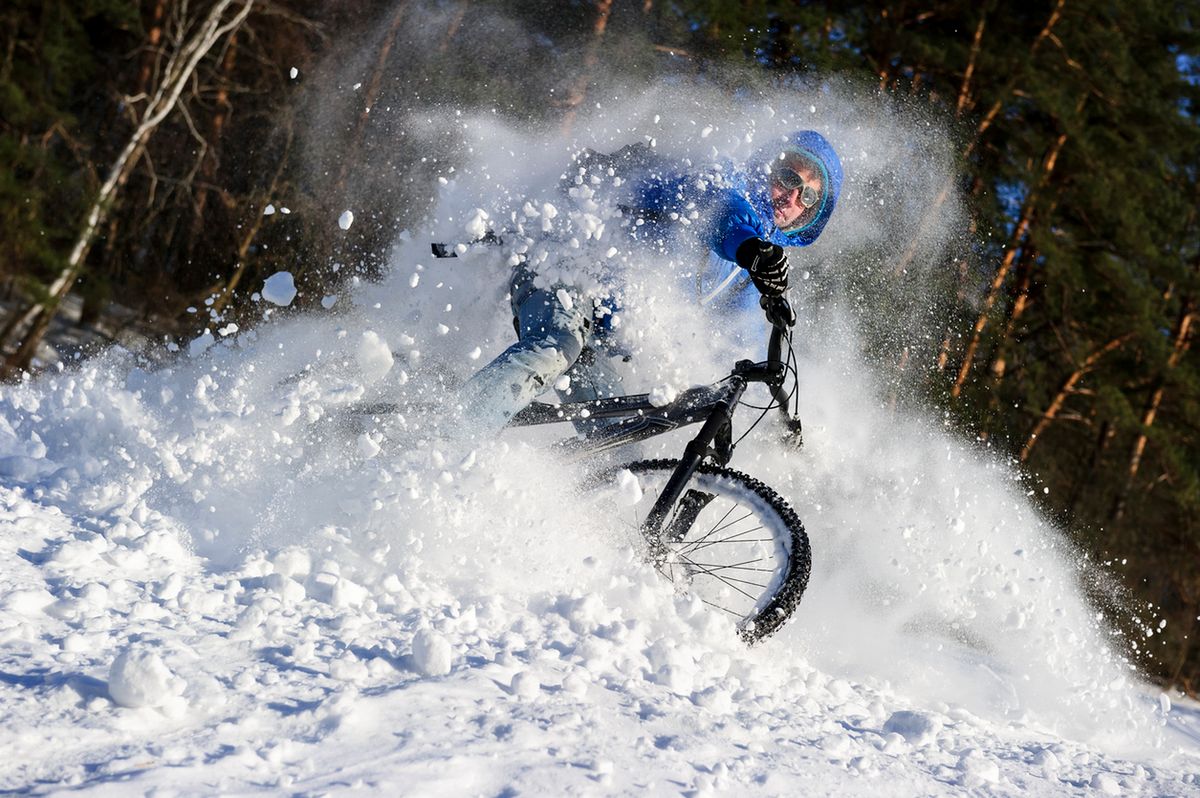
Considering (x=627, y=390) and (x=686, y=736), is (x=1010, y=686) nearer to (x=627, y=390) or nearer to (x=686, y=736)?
(x=627, y=390)

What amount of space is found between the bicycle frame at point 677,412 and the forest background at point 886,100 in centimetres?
802

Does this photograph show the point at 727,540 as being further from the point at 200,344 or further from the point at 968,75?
the point at 968,75

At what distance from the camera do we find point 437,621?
3031 mm

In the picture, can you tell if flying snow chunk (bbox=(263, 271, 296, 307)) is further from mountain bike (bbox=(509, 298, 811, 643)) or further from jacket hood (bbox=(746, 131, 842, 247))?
jacket hood (bbox=(746, 131, 842, 247))

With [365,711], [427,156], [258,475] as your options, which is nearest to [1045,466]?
[427,156]

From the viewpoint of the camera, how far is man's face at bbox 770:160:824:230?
4531 mm

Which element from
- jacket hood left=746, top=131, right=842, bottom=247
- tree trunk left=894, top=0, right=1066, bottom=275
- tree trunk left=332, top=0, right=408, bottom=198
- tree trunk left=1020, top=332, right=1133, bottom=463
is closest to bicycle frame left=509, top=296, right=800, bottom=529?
jacket hood left=746, top=131, right=842, bottom=247

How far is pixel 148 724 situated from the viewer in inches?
82.9

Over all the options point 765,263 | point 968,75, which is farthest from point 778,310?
point 968,75

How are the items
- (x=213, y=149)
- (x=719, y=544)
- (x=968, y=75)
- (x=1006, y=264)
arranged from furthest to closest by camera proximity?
(x=1006, y=264), (x=213, y=149), (x=968, y=75), (x=719, y=544)

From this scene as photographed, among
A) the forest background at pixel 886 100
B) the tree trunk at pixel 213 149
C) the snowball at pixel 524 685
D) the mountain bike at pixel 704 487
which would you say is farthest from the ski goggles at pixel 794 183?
the tree trunk at pixel 213 149

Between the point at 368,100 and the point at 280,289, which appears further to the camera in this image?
the point at 368,100

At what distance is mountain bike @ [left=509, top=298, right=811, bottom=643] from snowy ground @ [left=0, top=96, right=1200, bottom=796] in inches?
9.4

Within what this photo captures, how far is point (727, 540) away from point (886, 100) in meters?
10.2
